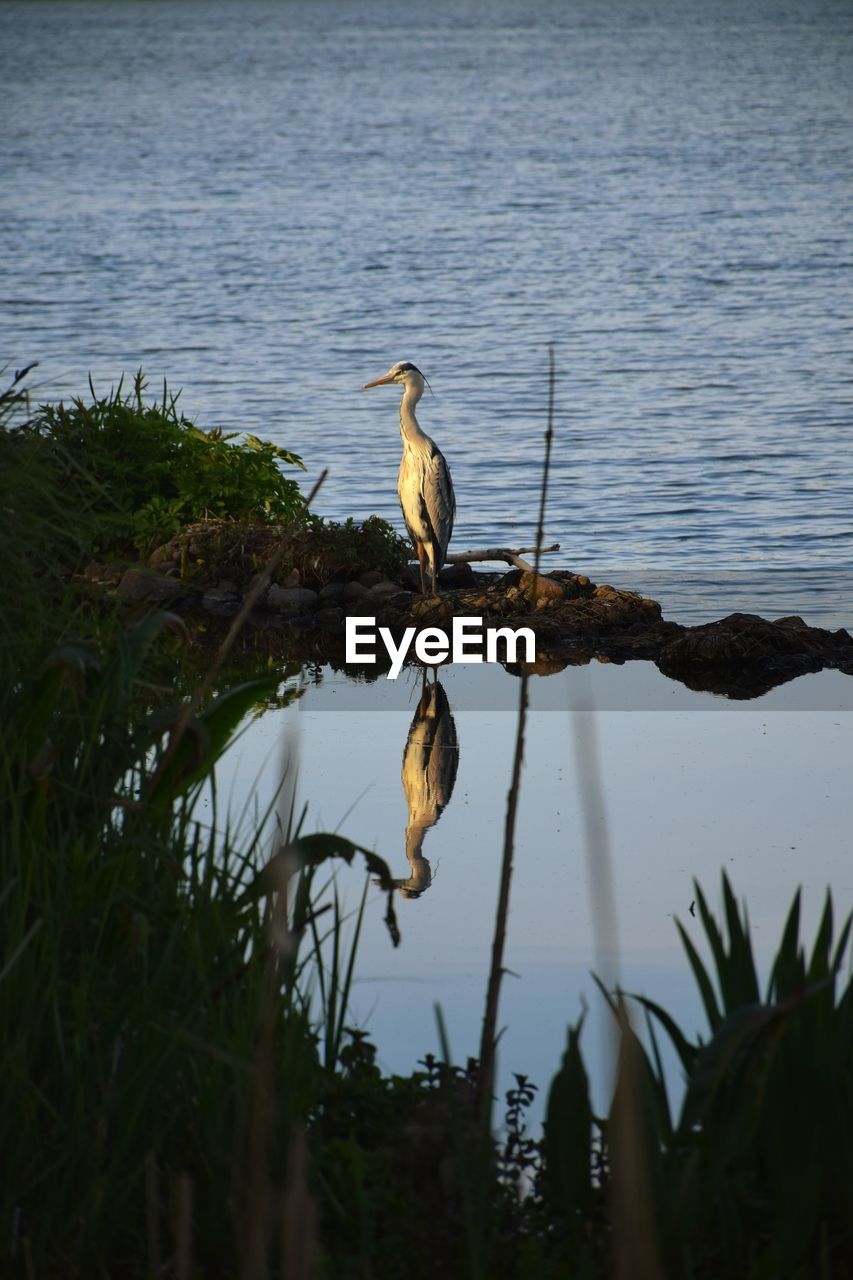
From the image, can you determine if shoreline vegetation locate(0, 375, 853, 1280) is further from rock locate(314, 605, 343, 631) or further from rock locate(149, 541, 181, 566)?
rock locate(149, 541, 181, 566)

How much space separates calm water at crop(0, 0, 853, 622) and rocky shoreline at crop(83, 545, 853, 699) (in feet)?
3.31

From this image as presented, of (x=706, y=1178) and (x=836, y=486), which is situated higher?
(x=836, y=486)

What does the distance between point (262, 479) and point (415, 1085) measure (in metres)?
6.92

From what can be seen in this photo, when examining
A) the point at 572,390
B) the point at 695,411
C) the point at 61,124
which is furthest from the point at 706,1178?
the point at 61,124

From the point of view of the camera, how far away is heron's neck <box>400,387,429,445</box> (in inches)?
399

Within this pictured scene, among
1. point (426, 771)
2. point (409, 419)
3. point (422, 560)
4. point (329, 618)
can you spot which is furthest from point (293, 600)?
point (426, 771)

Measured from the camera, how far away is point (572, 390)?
65.0 ft

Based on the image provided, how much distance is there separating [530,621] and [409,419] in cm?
212

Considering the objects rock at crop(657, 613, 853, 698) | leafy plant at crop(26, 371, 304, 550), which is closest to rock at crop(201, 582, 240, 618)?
leafy plant at crop(26, 371, 304, 550)

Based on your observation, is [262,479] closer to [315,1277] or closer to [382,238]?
[315,1277]

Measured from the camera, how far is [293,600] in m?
9.66

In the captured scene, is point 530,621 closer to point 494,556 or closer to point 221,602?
point 494,556

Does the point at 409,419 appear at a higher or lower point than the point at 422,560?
higher

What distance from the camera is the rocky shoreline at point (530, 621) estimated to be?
Result: 333 inches
